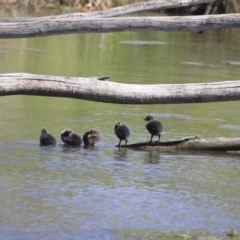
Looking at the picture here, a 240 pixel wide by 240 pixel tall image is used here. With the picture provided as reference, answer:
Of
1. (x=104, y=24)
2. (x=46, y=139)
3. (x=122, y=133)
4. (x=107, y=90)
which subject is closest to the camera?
(x=107, y=90)

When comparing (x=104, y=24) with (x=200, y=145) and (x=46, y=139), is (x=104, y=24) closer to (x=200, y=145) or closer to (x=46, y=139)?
(x=46, y=139)

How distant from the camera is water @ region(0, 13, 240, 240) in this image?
16.9 ft

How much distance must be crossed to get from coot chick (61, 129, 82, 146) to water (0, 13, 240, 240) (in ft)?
0.54

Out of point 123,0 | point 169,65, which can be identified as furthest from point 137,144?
point 123,0

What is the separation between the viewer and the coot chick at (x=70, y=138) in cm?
784

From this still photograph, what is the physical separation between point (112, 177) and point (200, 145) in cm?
157

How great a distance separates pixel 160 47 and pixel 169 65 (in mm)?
3905

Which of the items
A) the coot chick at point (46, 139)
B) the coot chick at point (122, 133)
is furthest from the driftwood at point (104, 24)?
the coot chick at point (122, 133)

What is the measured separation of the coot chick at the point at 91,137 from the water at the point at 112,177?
70 mm

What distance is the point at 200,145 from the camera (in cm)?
782

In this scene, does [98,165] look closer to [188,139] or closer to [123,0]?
[188,139]

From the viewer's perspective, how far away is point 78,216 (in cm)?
530

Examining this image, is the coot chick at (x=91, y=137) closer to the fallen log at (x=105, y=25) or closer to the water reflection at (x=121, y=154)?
the water reflection at (x=121, y=154)

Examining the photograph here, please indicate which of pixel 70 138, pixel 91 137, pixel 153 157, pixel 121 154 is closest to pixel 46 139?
pixel 70 138
